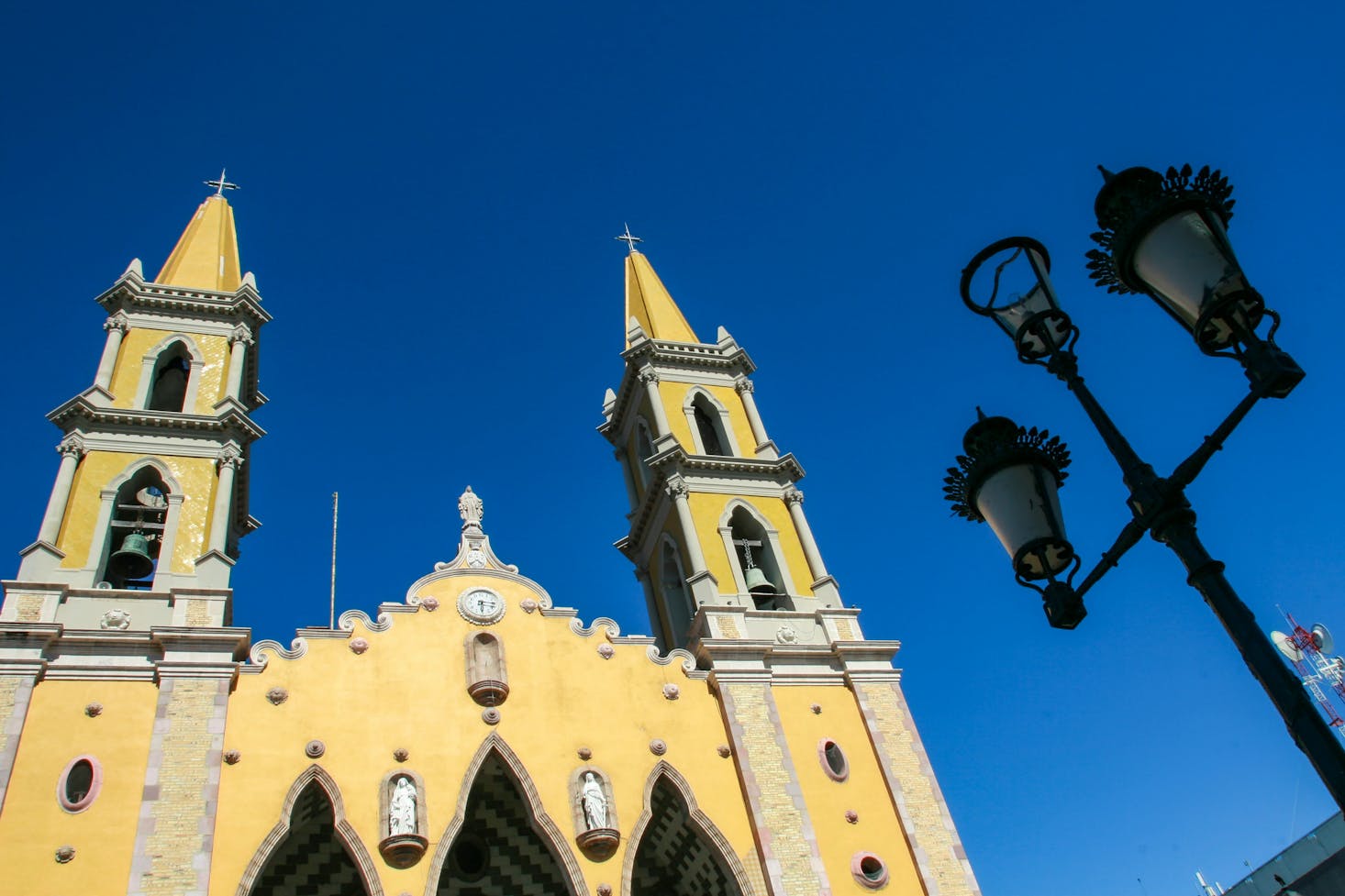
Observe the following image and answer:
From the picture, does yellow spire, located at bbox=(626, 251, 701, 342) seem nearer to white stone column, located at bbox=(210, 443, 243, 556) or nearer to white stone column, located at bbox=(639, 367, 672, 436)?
white stone column, located at bbox=(639, 367, 672, 436)

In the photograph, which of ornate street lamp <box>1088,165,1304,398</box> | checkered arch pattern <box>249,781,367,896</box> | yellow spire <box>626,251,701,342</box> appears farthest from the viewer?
yellow spire <box>626,251,701,342</box>

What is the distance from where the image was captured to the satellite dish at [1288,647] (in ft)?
105

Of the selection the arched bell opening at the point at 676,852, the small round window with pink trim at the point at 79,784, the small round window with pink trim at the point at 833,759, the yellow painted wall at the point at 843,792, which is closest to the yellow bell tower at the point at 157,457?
the small round window with pink trim at the point at 79,784

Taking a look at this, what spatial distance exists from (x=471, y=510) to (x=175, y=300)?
7.52 metres

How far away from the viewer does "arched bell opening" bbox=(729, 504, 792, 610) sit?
20984 millimetres

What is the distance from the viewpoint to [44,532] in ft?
57.4

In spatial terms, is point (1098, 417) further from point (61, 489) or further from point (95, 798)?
point (61, 489)

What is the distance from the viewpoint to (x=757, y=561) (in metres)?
22.1

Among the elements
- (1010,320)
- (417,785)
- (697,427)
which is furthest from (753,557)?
(1010,320)

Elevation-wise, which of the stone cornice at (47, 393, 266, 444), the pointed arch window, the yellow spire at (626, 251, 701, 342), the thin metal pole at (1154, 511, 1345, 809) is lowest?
the thin metal pole at (1154, 511, 1345, 809)

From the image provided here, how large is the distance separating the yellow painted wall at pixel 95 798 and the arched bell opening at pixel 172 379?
7.03 metres

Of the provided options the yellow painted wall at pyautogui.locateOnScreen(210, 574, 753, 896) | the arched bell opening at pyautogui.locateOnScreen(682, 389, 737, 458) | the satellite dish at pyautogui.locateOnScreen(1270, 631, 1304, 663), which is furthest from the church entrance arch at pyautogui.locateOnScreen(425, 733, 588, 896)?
the satellite dish at pyautogui.locateOnScreen(1270, 631, 1304, 663)

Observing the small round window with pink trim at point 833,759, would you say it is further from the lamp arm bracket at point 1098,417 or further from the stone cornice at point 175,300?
the stone cornice at point 175,300

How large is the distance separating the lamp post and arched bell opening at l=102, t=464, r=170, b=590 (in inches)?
619
